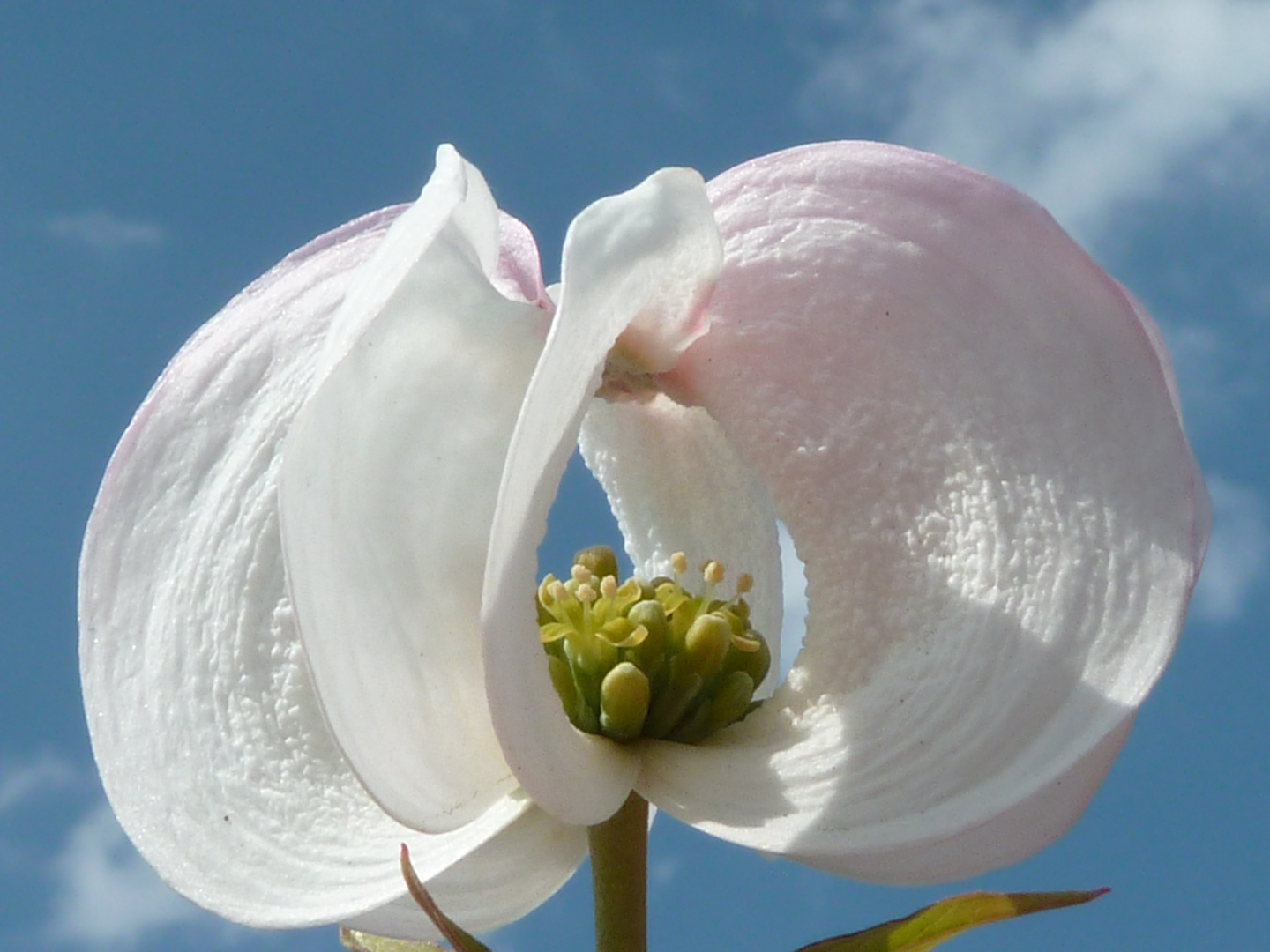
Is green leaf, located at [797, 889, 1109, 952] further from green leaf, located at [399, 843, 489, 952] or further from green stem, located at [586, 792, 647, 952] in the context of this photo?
green leaf, located at [399, 843, 489, 952]

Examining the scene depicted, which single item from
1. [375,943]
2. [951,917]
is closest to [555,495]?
[951,917]

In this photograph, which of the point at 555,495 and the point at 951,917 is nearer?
the point at 555,495

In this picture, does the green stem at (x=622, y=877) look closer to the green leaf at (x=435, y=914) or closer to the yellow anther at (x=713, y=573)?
the green leaf at (x=435, y=914)

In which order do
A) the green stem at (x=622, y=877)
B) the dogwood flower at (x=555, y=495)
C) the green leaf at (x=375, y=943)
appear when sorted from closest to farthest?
the dogwood flower at (x=555, y=495) → the green stem at (x=622, y=877) → the green leaf at (x=375, y=943)

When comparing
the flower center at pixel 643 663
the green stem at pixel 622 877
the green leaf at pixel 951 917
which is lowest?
the green leaf at pixel 951 917

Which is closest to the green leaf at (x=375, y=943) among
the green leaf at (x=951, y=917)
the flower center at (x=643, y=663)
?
the flower center at (x=643, y=663)

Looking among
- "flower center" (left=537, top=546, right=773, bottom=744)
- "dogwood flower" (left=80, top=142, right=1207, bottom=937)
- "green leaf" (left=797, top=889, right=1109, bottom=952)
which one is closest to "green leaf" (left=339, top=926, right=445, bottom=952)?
"dogwood flower" (left=80, top=142, right=1207, bottom=937)

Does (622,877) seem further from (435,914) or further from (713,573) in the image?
(713,573)

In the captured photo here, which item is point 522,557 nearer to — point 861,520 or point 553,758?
point 553,758
